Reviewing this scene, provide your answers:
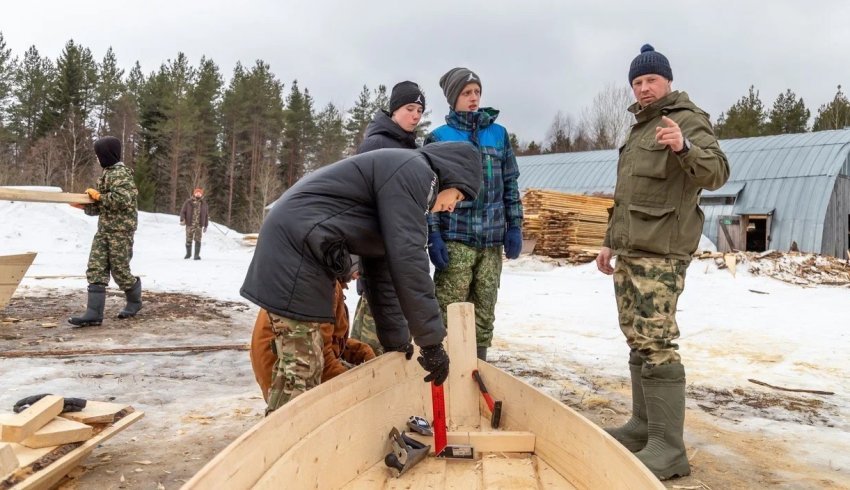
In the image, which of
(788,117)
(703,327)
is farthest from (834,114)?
(703,327)

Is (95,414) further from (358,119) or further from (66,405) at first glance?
(358,119)

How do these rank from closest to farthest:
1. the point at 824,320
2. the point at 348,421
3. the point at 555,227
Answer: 1. the point at 348,421
2. the point at 824,320
3. the point at 555,227

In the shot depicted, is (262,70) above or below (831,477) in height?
above

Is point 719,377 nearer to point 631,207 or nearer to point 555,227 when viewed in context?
point 631,207

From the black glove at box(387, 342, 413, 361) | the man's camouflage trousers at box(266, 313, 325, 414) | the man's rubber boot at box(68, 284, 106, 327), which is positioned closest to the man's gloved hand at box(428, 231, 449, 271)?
the black glove at box(387, 342, 413, 361)

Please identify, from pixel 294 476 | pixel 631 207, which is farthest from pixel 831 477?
pixel 294 476

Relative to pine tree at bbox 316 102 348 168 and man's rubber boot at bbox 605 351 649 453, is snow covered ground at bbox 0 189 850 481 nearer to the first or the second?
man's rubber boot at bbox 605 351 649 453

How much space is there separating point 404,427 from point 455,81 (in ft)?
7.03

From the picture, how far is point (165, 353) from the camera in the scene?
5.44 meters

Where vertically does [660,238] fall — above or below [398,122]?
below

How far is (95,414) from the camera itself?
2.98 meters

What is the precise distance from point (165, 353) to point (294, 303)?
11.0 feet

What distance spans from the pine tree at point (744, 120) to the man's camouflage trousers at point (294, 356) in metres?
42.7

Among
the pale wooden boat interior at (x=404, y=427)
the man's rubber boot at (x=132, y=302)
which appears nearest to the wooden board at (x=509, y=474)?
the pale wooden boat interior at (x=404, y=427)
